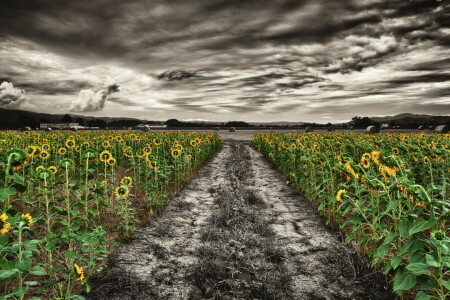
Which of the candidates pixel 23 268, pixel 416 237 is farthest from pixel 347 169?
pixel 23 268

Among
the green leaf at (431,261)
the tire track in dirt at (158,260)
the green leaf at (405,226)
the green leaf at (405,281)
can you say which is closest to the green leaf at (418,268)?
the green leaf at (431,261)

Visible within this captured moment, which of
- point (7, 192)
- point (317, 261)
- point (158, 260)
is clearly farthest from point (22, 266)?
point (317, 261)

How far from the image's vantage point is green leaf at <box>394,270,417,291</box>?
2398 millimetres

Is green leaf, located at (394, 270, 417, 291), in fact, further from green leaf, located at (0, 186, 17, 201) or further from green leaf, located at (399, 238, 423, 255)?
green leaf, located at (0, 186, 17, 201)

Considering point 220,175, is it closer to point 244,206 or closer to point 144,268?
point 244,206

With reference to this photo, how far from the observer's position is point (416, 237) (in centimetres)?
247

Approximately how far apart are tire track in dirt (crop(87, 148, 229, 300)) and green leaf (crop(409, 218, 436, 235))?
8.17 feet

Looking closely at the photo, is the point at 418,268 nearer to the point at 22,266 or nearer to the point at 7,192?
the point at 22,266

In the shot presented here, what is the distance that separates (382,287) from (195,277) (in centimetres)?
237

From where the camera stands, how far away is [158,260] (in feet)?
14.9

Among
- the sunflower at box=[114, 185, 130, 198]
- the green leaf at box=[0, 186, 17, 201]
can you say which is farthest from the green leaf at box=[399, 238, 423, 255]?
the sunflower at box=[114, 185, 130, 198]

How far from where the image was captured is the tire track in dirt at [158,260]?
3660 millimetres

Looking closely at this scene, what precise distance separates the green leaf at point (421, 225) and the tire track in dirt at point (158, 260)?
8.17 feet

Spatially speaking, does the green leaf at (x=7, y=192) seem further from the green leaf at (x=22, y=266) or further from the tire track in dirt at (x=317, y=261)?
the tire track in dirt at (x=317, y=261)
